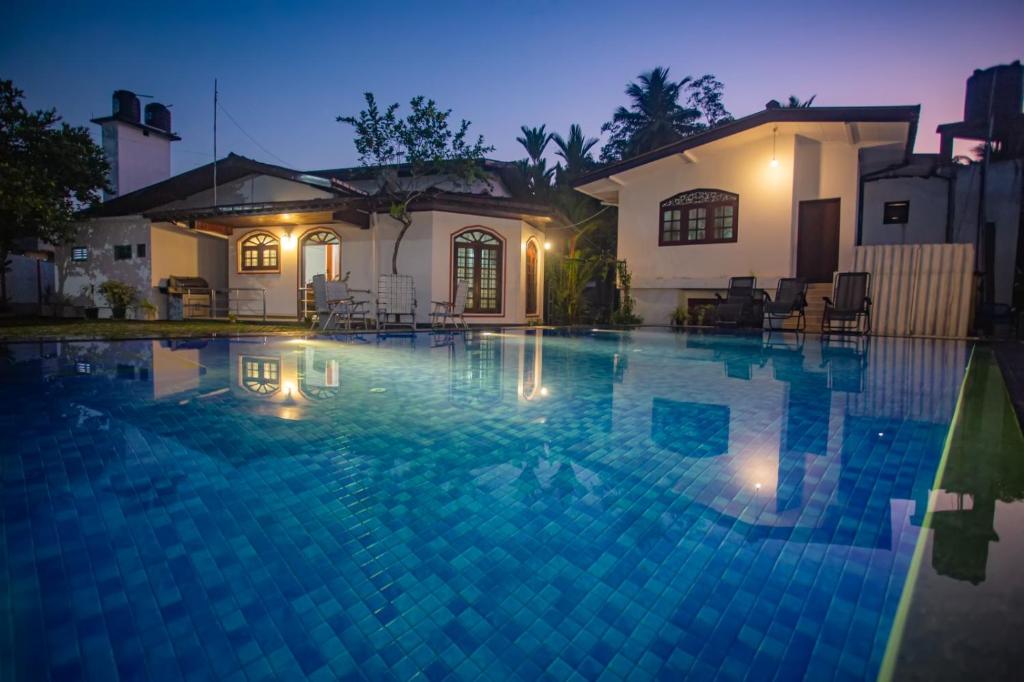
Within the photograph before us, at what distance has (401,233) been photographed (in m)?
13.4

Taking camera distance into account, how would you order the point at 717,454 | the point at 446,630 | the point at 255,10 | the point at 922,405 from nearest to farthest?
the point at 446,630 → the point at 717,454 → the point at 922,405 → the point at 255,10

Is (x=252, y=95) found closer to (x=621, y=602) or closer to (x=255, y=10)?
(x=255, y=10)

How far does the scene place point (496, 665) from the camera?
1107 mm

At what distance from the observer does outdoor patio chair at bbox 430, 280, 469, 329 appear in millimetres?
12227

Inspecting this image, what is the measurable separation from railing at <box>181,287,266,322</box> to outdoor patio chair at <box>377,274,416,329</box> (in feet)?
12.8

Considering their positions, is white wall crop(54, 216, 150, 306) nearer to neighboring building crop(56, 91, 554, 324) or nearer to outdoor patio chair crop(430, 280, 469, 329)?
neighboring building crop(56, 91, 554, 324)

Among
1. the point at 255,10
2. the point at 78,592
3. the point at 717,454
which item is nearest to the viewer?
the point at 78,592

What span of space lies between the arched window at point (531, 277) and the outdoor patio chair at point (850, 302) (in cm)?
794

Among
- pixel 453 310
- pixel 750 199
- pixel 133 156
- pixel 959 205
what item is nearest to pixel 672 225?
pixel 750 199

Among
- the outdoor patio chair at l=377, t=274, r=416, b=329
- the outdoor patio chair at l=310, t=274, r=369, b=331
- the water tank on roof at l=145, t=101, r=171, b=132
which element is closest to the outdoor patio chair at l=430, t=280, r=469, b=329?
the outdoor patio chair at l=377, t=274, r=416, b=329

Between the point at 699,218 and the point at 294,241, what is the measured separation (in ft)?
37.9

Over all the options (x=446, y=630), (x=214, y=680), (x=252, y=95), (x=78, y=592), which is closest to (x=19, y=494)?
(x=78, y=592)

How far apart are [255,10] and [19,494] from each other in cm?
2360

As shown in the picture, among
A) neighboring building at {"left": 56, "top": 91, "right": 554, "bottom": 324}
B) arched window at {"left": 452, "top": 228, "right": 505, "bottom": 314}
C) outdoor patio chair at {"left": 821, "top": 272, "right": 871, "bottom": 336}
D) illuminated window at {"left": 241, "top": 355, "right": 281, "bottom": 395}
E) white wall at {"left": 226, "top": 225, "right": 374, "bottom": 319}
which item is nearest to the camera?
illuminated window at {"left": 241, "top": 355, "right": 281, "bottom": 395}
